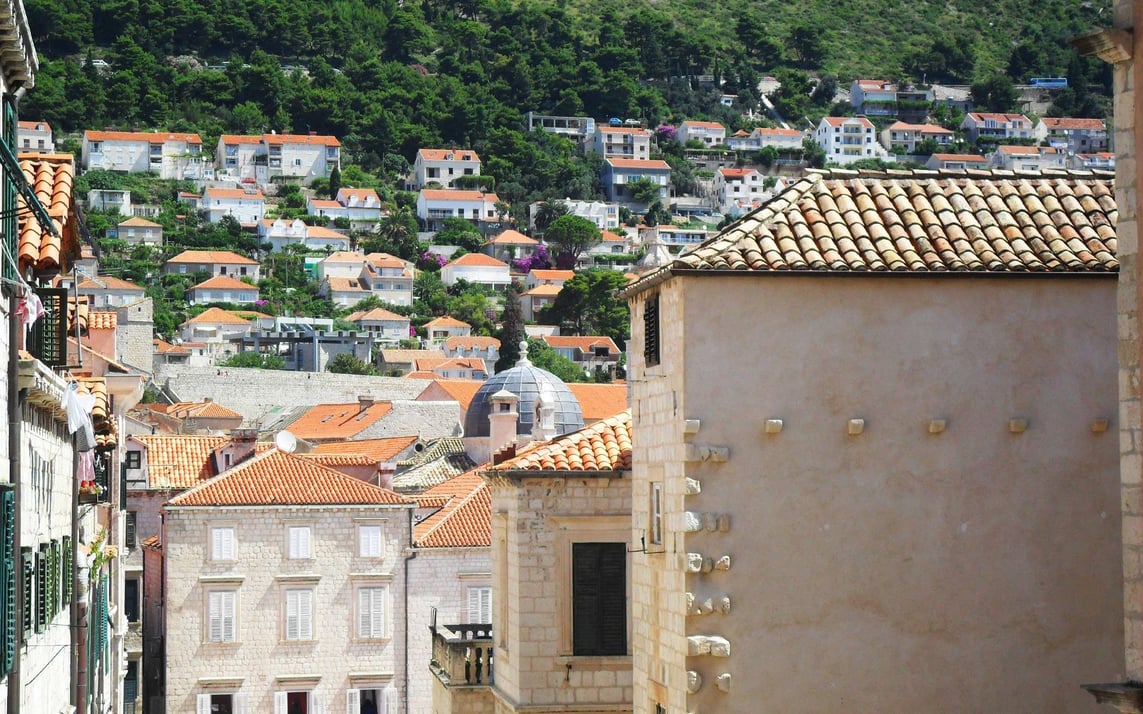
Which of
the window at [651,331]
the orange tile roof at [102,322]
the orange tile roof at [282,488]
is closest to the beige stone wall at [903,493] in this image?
the window at [651,331]

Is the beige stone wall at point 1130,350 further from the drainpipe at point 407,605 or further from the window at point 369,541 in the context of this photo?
the window at point 369,541

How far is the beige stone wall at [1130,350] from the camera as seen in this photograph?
12.4 m

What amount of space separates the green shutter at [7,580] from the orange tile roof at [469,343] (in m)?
179

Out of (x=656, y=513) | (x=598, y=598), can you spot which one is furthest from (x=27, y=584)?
(x=598, y=598)

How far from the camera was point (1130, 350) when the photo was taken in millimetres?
12617

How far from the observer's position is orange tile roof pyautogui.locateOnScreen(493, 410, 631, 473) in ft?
81.0

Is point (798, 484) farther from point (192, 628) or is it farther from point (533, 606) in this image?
point (192, 628)

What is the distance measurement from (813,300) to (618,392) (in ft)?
278

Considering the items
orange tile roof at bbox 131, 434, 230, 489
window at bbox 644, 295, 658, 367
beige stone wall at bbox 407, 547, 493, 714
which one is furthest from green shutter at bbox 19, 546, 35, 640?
orange tile roof at bbox 131, 434, 230, 489

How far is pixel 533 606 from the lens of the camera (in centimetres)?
2470

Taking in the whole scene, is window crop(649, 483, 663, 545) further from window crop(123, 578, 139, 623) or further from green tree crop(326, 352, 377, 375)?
green tree crop(326, 352, 377, 375)

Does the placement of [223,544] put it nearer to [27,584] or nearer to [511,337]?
[27,584]

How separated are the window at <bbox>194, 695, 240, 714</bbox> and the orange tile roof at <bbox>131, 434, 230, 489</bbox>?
9.86m

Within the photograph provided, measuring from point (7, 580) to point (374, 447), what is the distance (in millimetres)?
58380
